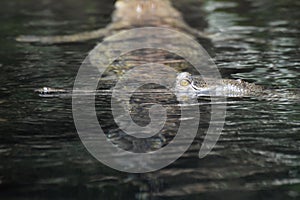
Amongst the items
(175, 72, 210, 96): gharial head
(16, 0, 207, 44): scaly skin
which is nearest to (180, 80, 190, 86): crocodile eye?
(175, 72, 210, 96): gharial head

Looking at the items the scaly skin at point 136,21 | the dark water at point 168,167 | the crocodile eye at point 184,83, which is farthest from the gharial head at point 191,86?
the scaly skin at point 136,21

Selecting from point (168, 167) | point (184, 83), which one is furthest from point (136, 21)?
point (168, 167)

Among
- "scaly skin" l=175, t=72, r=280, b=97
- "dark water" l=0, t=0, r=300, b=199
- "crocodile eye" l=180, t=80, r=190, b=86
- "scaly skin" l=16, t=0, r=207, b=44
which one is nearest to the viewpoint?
"dark water" l=0, t=0, r=300, b=199

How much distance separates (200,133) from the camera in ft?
10.9

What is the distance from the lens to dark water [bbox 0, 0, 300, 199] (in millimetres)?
2604

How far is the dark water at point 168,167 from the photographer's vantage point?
2604 mm

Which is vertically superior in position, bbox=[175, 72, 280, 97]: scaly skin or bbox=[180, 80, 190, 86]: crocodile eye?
bbox=[180, 80, 190, 86]: crocodile eye

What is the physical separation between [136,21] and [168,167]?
16.8 feet

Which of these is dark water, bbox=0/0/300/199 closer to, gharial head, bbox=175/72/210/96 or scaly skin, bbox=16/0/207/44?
gharial head, bbox=175/72/210/96

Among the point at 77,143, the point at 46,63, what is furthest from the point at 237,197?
the point at 46,63

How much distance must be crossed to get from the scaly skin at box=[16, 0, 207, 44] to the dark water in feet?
2.20

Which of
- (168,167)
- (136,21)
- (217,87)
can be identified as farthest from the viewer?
(136,21)

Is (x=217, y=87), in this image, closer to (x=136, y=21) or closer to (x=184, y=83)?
(x=184, y=83)

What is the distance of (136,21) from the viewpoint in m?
7.77
